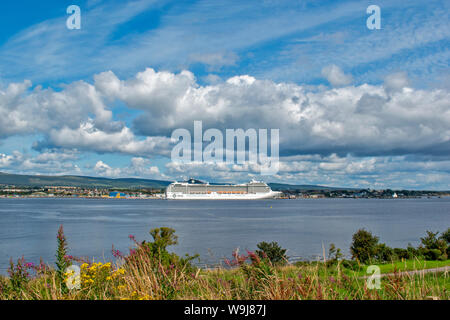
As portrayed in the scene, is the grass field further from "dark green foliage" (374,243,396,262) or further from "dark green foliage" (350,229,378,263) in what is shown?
"dark green foliage" (350,229,378,263)

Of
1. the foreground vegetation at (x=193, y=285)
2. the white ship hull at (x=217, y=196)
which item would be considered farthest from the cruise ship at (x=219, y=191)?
the foreground vegetation at (x=193, y=285)

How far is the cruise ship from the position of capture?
6388 inches

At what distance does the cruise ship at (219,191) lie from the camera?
532 ft

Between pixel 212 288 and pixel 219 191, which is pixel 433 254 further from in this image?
pixel 219 191

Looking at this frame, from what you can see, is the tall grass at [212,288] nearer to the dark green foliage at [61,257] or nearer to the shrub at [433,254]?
the dark green foliage at [61,257]

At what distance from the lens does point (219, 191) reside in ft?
544

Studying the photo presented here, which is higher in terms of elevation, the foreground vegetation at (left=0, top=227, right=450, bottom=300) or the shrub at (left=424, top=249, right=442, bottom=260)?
the foreground vegetation at (left=0, top=227, right=450, bottom=300)

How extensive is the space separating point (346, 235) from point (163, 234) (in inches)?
A: 1487

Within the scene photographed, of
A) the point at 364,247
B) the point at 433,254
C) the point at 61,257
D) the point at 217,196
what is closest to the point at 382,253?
the point at 364,247

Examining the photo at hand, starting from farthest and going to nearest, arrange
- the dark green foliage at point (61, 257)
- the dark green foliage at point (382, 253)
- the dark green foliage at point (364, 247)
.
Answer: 1. the dark green foliage at point (364, 247)
2. the dark green foliage at point (382, 253)
3. the dark green foliage at point (61, 257)

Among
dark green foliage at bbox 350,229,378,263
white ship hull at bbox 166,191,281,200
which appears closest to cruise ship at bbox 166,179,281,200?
white ship hull at bbox 166,191,281,200
